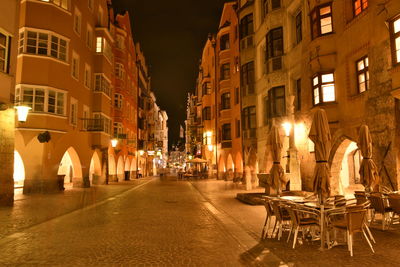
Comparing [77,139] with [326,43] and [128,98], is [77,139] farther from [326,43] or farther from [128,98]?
[128,98]

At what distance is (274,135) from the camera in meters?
13.2

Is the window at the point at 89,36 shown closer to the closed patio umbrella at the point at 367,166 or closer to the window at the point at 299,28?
the window at the point at 299,28

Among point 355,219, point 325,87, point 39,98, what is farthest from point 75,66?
point 355,219

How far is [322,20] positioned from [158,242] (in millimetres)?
14517

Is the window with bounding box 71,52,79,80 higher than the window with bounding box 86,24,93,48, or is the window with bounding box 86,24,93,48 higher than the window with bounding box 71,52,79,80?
the window with bounding box 86,24,93,48

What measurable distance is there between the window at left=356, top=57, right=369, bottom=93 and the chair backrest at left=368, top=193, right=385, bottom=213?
611 centimetres

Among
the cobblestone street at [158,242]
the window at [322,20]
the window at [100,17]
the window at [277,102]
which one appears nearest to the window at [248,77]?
the window at [277,102]

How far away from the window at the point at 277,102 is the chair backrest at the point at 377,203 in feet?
45.9

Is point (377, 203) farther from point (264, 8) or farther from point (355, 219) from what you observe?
point (264, 8)

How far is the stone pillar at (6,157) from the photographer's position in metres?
16.3

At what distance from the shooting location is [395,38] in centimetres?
1289

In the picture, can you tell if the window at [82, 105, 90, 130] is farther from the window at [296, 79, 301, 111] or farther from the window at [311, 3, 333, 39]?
the window at [311, 3, 333, 39]

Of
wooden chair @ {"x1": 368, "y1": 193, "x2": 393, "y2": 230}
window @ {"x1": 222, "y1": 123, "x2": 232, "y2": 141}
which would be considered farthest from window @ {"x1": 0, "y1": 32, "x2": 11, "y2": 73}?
window @ {"x1": 222, "y1": 123, "x2": 232, "y2": 141}

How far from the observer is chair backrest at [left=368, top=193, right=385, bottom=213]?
10414 mm
